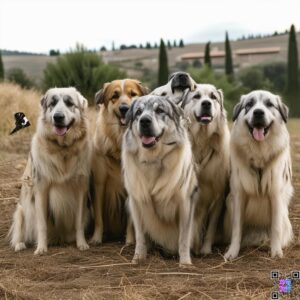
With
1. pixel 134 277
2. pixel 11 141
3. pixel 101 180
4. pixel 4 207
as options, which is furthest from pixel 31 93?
→ pixel 134 277

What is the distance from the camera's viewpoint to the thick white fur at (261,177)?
5293 mm

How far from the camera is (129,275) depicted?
479 centimetres

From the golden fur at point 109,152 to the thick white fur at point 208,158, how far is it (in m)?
0.81

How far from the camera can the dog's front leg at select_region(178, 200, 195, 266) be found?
5250 millimetres

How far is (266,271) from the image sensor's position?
4.82 metres

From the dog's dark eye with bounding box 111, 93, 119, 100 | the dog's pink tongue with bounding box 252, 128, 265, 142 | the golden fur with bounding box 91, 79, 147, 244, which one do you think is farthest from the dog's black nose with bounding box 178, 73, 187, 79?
the dog's pink tongue with bounding box 252, 128, 265, 142

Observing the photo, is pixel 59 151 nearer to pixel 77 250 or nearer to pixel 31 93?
pixel 77 250

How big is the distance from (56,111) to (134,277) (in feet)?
6.66

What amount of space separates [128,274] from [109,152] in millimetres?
1772

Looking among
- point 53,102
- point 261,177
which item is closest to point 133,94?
point 53,102

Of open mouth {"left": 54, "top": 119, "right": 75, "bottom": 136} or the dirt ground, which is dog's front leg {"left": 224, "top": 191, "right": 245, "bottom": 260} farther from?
open mouth {"left": 54, "top": 119, "right": 75, "bottom": 136}

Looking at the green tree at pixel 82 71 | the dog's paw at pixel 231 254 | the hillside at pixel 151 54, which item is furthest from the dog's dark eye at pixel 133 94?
the hillside at pixel 151 54

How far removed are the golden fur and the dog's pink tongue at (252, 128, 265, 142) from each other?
62.9 inches

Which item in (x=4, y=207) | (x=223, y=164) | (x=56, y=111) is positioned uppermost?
(x=56, y=111)
